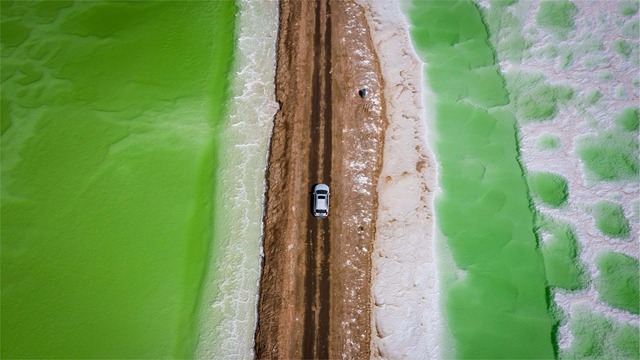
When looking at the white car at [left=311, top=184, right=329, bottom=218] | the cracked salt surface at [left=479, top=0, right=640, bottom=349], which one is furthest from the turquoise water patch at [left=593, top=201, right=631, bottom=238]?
the white car at [left=311, top=184, right=329, bottom=218]

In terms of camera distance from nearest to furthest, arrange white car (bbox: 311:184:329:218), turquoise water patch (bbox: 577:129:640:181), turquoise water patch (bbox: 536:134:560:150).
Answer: white car (bbox: 311:184:329:218)
turquoise water patch (bbox: 577:129:640:181)
turquoise water patch (bbox: 536:134:560:150)

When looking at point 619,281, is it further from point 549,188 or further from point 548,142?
point 548,142

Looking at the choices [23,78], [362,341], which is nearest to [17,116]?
[23,78]

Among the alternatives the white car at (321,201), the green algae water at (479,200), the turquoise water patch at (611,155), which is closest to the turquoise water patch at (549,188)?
the green algae water at (479,200)

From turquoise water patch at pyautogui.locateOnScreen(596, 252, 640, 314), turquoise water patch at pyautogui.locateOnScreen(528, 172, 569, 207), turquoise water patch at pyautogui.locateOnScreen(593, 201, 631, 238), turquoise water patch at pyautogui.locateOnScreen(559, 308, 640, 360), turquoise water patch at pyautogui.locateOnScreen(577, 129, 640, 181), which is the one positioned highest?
turquoise water patch at pyautogui.locateOnScreen(577, 129, 640, 181)

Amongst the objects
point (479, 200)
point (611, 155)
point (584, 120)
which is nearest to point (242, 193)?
point (479, 200)

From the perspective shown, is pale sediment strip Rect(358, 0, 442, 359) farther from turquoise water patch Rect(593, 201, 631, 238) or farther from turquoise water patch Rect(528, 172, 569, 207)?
turquoise water patch Rect(593, 201, 631, 238)

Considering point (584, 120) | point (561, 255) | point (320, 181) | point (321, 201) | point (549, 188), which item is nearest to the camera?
point (561, 255)
